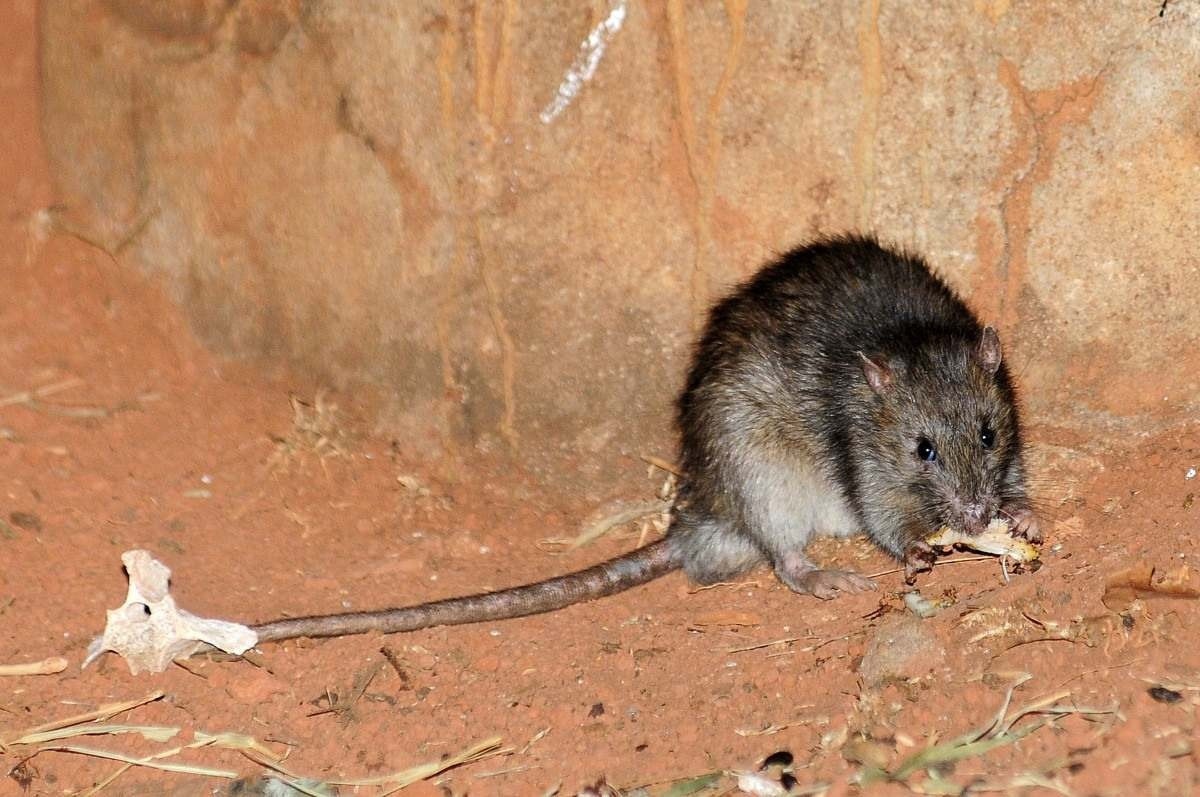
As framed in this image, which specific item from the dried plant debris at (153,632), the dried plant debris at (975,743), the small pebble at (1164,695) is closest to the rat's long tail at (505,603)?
the dried plant debris at (153,632)

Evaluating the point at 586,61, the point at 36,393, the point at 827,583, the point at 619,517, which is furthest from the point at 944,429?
the point at 36,393

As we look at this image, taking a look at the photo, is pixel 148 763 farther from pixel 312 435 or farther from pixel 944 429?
pixel 944 429

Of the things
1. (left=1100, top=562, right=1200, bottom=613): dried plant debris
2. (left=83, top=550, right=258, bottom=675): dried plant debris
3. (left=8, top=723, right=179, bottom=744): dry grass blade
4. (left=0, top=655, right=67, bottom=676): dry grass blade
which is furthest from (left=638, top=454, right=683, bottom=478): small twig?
(left=0, top=655, right=67, bottom=676): dry grass blade

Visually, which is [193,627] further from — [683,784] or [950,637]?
[950,637]

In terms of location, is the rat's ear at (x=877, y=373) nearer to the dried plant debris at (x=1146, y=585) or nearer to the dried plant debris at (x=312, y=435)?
the dried plant debris at (x=1146, y=585)

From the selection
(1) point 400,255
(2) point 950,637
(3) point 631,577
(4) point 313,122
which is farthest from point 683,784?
(4) point 313,122
